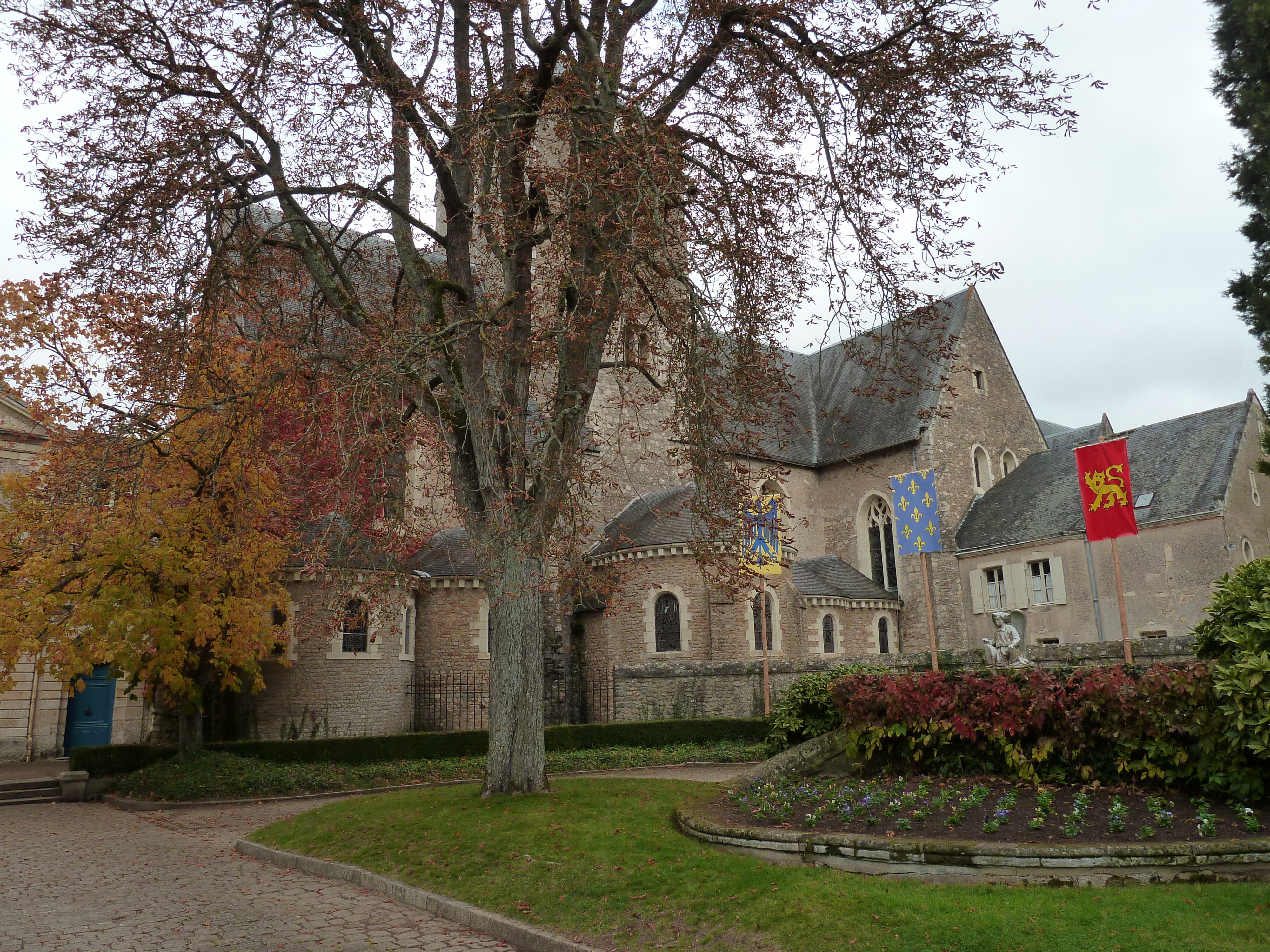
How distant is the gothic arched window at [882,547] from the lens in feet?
96.7

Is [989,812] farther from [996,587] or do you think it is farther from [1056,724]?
[996,587]

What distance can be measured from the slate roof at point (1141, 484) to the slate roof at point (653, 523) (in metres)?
9.95

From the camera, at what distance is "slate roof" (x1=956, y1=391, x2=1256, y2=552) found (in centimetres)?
2400

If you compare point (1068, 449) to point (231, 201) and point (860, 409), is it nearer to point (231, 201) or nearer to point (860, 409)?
point (860, 409)

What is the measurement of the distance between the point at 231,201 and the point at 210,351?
194cm

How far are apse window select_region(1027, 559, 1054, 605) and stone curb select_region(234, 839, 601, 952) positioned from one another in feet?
74.1

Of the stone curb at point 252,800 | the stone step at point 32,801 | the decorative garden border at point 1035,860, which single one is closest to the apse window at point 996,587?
the stone curb at point 252,800

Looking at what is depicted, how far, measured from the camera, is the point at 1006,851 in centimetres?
614

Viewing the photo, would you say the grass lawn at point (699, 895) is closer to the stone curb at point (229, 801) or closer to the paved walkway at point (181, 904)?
the paved walkway at point (181, 904)

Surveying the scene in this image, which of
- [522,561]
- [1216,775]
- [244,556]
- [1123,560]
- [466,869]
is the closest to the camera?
[1216,775]

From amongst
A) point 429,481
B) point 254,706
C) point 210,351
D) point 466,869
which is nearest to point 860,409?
point 429,481

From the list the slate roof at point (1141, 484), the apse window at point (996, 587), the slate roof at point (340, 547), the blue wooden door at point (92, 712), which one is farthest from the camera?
the apse window at point (996, 587)

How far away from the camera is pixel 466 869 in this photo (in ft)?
25.5

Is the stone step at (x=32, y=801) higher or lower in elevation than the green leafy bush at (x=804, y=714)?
lower
